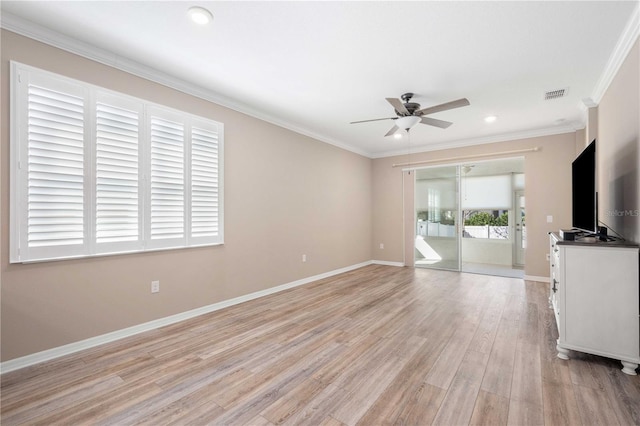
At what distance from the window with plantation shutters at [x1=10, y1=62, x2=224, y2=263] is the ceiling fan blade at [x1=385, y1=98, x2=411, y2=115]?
219cm

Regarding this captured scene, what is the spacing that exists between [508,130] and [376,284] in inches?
141

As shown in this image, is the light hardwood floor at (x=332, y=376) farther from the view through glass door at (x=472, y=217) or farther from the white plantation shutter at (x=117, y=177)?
the view through glass door at (x=472, y=217)

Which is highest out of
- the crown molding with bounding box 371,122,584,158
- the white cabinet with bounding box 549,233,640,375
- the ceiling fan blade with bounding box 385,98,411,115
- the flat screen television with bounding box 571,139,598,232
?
the crown molding with bounding box 371,122,584,158

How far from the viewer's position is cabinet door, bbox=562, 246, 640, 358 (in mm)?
2107

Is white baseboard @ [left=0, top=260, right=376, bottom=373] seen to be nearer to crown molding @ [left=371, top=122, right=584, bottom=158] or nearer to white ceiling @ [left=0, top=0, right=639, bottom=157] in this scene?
white ceiling @ [left=0, top=0, right=639, bottom=157]

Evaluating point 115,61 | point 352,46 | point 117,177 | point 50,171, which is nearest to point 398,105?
point 352,46

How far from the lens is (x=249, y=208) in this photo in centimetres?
397

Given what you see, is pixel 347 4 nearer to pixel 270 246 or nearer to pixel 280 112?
pixel 280 112

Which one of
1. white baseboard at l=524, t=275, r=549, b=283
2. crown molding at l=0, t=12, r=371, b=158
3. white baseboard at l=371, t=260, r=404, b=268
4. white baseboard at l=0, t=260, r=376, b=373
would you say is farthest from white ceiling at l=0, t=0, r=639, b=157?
white baseboard at l=371, t=260, r=404, b=268

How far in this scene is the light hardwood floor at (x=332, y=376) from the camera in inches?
66.4

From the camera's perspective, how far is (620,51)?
8.23ft

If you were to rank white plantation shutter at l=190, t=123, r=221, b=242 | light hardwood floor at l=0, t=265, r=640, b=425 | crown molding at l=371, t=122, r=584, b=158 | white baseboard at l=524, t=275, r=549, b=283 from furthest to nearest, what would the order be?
1. white baseboard at l=524, t=275, r=549, b=283
2. crown molding at l=371, t=122, r=584, b=158
3. white plantation shutter at l=190, t=123, r=221, b=242
4. light hardwood floor at l=0, t=265, r=640, b=425

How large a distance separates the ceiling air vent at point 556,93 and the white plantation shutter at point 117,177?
185 inches

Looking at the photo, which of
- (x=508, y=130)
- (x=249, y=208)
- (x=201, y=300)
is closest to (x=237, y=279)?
(x=201, y=300)
